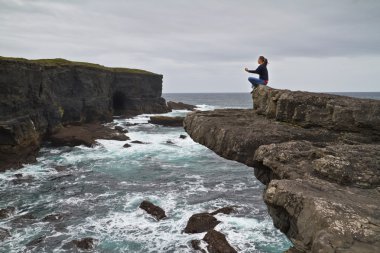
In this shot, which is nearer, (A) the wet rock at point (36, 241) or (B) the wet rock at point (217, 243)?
(B) the wet rock at point (217, 243)

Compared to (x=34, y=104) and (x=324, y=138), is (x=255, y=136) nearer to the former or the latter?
(x=324, y=138)

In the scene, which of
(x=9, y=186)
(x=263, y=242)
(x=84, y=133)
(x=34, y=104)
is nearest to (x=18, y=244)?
(x=9, y=186)

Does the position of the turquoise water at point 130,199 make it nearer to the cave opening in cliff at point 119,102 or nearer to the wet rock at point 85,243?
the wet rock at point 85,243

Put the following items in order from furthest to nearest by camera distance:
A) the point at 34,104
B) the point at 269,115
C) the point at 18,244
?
the point at 34,104 < the point at 18,244 < the point at 269,115

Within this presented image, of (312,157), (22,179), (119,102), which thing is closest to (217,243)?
(312,157)

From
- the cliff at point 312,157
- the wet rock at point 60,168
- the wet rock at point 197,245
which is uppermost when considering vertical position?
the cliff at point 312,157

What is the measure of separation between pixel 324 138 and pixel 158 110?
7895cm

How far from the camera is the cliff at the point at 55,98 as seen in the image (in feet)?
113

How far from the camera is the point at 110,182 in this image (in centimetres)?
2952

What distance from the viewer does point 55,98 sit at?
49.9m

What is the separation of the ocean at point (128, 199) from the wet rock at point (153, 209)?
0.42 metres

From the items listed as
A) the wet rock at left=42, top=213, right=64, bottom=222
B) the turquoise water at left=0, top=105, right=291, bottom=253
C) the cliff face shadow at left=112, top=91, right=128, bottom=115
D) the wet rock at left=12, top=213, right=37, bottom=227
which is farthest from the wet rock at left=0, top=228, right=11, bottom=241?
the cliff face shadow at left=112, top=91, right=128, bottom=115

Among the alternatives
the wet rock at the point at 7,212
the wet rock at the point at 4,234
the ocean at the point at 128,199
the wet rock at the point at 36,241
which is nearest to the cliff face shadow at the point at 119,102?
the ocean at the point at 128,199

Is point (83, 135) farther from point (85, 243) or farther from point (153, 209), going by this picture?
point (85, 243)
